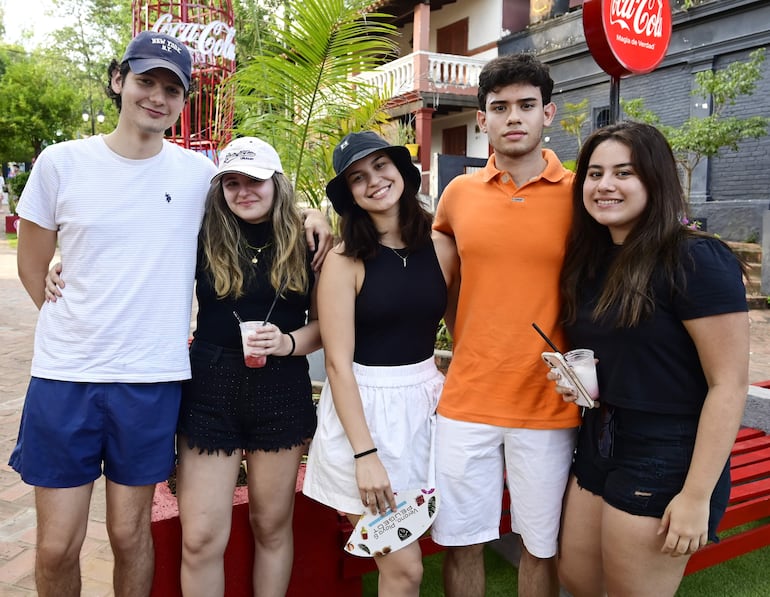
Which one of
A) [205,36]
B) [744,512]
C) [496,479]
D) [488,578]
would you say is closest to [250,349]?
[496,479]

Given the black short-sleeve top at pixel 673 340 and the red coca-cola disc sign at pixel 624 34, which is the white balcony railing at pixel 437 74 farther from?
the black short-sleeve top at pixel 673 340

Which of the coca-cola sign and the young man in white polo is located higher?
the coca-cola sign

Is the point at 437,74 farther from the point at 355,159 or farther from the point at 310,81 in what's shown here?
the point at 355,159

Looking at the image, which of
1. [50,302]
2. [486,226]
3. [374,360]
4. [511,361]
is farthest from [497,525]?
[50,302]

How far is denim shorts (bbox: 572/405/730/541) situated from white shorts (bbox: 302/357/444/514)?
Result: 0.66 m

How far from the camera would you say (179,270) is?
2.26 metres

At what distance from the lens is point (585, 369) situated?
1.95 metres

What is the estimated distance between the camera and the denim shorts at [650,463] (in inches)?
73.9

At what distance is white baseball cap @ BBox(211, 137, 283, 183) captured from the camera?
2250mm

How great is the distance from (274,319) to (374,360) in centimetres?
40

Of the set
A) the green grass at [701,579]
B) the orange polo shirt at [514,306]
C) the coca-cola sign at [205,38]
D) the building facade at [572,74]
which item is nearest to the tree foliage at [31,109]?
the building facade at [572,74]

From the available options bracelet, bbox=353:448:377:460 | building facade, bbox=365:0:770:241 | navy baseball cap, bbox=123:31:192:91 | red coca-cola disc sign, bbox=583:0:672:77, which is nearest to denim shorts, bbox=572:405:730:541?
bracelet, bbox=353:448:377:460

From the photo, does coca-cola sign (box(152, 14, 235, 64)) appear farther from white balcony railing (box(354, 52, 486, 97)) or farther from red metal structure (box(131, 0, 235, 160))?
white balcony railing (box(354, 52, 486, 97))

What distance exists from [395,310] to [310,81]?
95.8 inches
